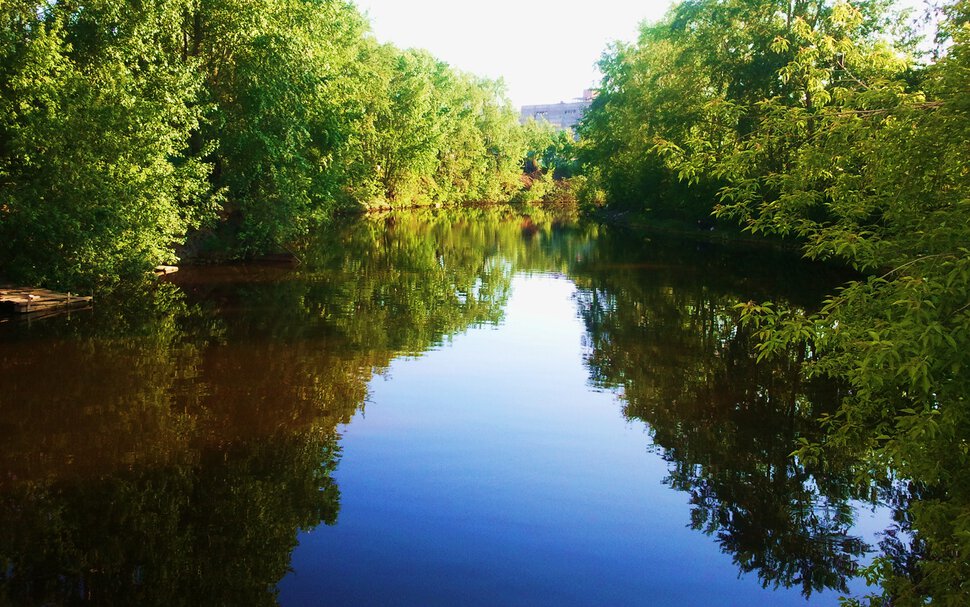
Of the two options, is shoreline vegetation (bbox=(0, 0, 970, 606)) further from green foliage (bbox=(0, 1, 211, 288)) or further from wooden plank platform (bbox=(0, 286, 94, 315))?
wooden plank platform (bbox=(0, 286, 94, 315))

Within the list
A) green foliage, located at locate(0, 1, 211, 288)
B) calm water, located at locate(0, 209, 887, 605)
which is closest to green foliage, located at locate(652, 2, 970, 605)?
calm water, located at locate(0, 209, 887, 605)

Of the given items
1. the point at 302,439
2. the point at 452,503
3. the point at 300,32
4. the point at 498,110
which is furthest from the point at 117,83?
the point at 498,110

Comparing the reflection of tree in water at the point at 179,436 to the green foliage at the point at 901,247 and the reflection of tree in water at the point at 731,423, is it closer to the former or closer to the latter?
the reflection of tree in water at the point at 731,423

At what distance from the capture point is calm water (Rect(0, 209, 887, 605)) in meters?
8.87

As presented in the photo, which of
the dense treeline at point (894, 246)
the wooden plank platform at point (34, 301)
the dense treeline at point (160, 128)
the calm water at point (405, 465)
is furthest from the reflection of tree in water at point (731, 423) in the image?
the wooden plank platform at point (34, 301)

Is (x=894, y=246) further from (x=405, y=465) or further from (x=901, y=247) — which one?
(x=405, y=465)

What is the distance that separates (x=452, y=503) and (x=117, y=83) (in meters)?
20.7

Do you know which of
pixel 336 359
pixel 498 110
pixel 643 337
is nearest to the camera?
pixel 336 359

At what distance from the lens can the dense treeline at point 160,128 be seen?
22.5 metres

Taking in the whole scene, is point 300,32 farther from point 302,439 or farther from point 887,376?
point 887,376

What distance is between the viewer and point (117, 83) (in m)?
24.6

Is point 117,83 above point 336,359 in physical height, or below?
above

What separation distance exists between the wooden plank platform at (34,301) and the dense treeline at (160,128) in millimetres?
855

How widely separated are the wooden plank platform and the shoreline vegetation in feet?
3.09
